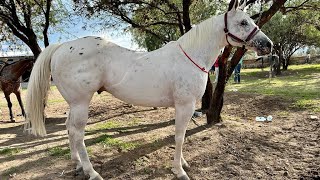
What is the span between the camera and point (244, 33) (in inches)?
143

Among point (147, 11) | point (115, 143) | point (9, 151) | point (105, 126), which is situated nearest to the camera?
point (9, 151)

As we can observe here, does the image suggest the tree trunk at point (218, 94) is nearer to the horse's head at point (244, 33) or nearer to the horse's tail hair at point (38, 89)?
the horse's head at point (244, 33)

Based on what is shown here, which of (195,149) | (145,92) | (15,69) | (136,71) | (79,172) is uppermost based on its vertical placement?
(15,69)

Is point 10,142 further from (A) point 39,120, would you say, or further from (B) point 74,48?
(B) point 74,48

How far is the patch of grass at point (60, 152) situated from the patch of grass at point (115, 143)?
63 centimetres

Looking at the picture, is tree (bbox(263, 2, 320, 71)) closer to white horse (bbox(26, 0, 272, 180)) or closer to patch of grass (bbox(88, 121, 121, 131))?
patch of grass (bbox(88, 121, 121, 131))

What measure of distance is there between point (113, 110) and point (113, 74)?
5532 mm

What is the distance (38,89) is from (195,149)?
265 cm

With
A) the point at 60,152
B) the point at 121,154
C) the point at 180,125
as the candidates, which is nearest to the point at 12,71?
the point at 60,152

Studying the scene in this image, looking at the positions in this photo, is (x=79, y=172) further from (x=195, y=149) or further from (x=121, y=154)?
(x=195, y=149)

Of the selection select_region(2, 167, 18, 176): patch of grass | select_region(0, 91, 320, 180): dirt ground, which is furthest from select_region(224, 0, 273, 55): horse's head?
select_region(2, 167, 18, 176): patch of grass

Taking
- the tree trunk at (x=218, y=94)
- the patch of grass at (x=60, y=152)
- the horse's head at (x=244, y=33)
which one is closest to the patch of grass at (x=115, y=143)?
the patch of grass at (x=60, y=152)

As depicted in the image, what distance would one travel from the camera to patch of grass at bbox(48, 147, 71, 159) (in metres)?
4.66

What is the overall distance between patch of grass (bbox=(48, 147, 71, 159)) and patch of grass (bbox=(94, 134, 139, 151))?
0.63 meters
